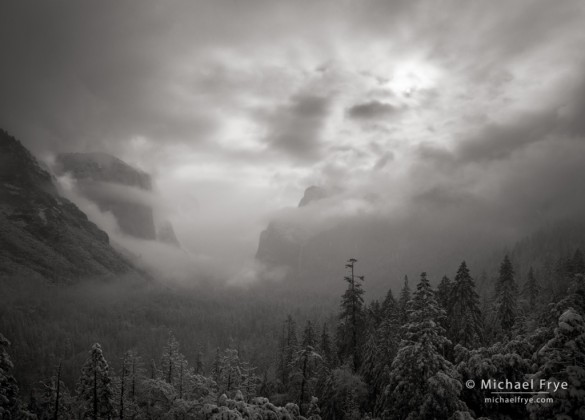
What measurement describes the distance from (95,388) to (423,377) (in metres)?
30.2

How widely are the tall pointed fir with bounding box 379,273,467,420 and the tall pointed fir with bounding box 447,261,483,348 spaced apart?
2050 cm

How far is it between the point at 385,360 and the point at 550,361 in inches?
1045

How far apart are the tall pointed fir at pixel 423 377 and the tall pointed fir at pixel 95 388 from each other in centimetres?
2639

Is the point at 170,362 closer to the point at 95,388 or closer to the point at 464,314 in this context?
the point at 95,388

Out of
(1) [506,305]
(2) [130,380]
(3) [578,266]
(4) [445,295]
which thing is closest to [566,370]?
(4) [445,295]

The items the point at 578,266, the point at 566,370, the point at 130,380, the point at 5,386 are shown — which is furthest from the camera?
the point at 578,266

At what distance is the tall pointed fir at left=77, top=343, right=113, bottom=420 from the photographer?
3173 centimetres

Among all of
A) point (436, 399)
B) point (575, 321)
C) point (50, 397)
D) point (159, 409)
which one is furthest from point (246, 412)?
point (50, 397)

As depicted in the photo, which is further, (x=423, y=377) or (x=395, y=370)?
(x=395, y=370)

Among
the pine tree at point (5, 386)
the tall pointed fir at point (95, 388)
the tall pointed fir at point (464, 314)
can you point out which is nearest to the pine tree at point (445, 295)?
the tall pointed fir at point (464, 314)

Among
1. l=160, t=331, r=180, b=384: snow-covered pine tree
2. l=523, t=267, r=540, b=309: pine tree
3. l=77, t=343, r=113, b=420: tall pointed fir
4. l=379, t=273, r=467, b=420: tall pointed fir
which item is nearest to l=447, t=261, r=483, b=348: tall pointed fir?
l=379, t=273, r=467, b=420: tall pointed fir

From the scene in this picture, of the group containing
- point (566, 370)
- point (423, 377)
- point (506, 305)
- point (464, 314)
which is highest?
point (506, 305)

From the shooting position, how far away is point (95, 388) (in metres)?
32.2

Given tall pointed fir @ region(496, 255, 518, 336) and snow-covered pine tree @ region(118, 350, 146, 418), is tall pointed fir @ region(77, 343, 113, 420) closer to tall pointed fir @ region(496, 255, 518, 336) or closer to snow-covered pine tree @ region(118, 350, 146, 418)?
snow-covered pine tree @ region(118, 350, 146, 418)
